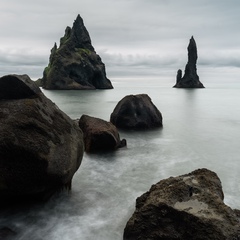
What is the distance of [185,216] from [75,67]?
410 ft

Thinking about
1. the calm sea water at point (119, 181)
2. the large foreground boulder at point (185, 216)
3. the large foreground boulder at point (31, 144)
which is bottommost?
the calm sea water at point (119, 181)

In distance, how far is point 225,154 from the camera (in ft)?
65.4

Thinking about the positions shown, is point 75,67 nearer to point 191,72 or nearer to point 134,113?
point 191,72

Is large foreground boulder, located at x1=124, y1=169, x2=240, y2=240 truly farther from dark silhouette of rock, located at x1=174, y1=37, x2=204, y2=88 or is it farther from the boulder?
dark silhouette of rock, located at x1=174, y1=37, x2=204, y2=88

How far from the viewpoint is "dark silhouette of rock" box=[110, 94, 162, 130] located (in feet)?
89.7

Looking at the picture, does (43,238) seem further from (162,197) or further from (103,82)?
(103,82)

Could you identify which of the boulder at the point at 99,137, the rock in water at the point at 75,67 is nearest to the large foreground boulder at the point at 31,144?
the boulder at the point at 99,137

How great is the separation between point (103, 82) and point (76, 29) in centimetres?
2960

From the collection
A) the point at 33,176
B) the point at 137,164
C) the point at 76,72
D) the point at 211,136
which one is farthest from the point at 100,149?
the point at 76,72

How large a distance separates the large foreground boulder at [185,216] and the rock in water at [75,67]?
121620mm

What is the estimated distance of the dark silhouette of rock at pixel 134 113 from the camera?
2733 centimetres

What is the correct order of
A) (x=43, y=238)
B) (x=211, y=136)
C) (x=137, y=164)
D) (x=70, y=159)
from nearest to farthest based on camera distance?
(x=43, y=238) → (x=70, y=159) → (x=137, y=164) → (x=211, y=136)

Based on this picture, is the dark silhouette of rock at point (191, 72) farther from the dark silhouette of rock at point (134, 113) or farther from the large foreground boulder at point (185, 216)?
the large foreground boulder at point (185, 216)

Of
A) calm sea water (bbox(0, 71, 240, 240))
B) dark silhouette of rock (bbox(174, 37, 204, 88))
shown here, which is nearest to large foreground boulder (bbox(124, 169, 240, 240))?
calm sea water (bbox(0, 71, 240, 240))
